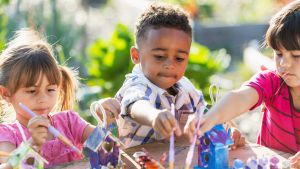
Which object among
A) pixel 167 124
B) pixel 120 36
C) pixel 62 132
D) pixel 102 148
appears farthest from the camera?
pixel 120 36

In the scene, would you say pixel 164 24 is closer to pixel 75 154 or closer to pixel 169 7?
pixel 169 7

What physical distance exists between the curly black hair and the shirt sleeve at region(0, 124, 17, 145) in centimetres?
71

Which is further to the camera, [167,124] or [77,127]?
[77,127]

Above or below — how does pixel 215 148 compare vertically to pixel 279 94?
below

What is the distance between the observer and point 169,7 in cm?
269

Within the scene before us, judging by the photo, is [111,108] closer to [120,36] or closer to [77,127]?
[77,127]

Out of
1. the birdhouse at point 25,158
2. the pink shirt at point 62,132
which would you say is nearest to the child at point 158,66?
the pink shirt at point 62,132

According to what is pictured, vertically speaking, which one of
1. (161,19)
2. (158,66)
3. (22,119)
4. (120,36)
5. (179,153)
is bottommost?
(179,153)

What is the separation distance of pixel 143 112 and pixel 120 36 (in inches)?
118

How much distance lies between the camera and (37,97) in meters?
2.36

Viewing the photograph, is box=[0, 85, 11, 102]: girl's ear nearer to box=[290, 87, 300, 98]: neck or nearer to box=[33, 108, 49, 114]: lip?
box=[33, 108, 49, 114]: lip

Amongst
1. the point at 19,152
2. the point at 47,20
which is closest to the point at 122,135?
the point at 19,152

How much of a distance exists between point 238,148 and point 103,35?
5.49m

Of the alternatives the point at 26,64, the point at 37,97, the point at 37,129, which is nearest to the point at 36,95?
the point at 37,97
